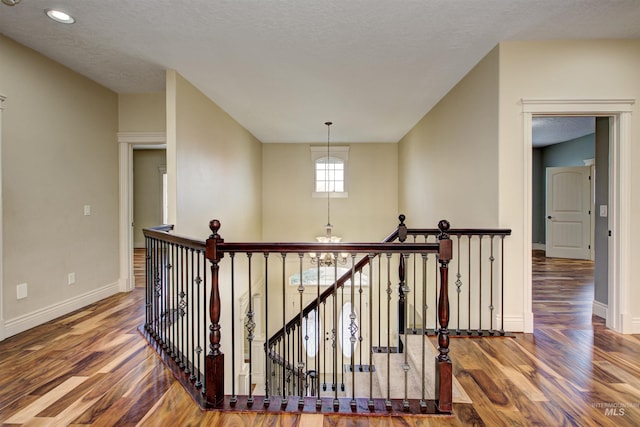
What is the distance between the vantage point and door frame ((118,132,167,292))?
4508 mm

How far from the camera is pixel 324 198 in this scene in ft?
25.5

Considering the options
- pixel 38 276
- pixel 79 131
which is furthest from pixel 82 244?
pixel 79 131

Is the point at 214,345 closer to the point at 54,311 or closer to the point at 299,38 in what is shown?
the point at 299,38

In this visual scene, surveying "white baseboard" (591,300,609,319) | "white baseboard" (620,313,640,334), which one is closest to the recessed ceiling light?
"white baseboard" (620,313,640,334)

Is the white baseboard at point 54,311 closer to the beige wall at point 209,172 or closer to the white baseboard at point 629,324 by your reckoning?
the beige wall at point 209,172

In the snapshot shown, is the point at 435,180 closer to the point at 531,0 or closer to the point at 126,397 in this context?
the point at 531,0

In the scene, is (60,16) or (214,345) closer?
(214,345)

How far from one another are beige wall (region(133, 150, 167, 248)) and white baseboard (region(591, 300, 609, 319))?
934 centimetres

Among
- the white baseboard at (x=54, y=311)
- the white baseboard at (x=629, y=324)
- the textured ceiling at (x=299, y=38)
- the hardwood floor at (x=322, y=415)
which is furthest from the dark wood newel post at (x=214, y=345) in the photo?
the white baseboard at (x=629, y=324)

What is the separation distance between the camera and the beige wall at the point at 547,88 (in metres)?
2.94

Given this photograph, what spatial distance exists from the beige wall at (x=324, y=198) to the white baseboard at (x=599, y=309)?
172 inches

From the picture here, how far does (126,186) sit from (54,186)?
1.04m

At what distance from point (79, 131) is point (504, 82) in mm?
4555

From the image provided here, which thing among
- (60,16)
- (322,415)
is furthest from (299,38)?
(322,415)
